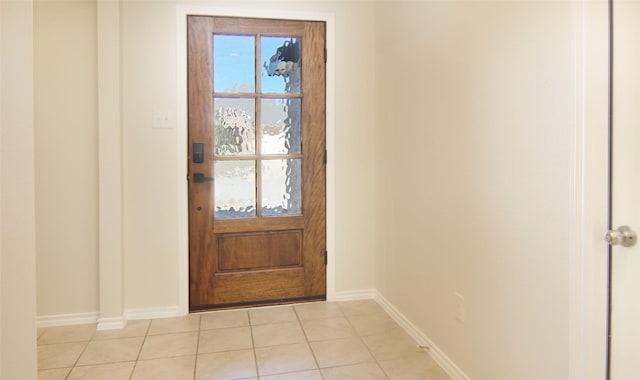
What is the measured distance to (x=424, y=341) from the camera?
2.47m

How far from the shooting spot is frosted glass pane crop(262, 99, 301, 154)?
3119 millimetres

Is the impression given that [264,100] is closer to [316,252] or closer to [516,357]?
[316,252]

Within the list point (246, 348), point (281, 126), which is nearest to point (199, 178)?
point (281, 126)

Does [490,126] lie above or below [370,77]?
below

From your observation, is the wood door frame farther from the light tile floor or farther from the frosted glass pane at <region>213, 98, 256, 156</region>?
the light tile floor

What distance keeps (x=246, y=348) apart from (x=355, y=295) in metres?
1.04

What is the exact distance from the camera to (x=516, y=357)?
1718mm

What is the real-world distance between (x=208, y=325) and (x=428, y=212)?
1.51 metres

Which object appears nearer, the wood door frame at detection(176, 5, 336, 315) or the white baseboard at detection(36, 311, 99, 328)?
the white baseboard at detection(36, 311, 99, 328)

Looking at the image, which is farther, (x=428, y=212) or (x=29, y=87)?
(x=428, y=212)

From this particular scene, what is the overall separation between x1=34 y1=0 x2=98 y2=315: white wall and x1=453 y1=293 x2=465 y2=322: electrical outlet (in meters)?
2.17

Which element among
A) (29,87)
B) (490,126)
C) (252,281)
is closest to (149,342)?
(252,281)

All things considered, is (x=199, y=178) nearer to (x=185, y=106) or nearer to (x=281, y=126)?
(x=185, y=106)
